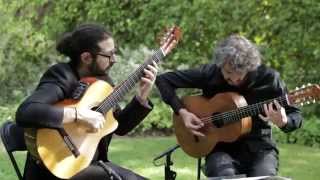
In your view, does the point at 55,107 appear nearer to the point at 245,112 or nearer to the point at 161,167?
the point at 245,112

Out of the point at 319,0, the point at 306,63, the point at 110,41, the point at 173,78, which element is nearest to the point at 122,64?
the point at 306,63

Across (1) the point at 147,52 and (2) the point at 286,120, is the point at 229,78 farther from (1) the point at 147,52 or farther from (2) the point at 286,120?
(1) the point at 147,52

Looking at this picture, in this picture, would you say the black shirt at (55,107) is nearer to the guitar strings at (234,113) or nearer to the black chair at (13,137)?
the black chair at (13,137)

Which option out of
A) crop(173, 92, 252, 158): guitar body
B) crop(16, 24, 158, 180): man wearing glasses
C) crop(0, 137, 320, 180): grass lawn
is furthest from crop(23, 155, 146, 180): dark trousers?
crop(0, 137, 320, 180): grass lawn

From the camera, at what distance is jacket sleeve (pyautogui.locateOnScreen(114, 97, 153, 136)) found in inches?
161

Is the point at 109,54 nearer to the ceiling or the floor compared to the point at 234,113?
nearer to the ceiling

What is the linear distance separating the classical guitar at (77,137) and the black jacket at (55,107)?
7 cm

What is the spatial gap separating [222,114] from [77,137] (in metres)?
1.04

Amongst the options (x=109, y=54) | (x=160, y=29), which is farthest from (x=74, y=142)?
(x=160, y=29)

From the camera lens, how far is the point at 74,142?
150 inches

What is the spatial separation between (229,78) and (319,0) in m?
4.18

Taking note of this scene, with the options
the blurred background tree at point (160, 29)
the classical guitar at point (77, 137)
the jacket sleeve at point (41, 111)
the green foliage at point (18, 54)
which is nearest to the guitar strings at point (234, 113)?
the classical guitar at point (77, 137)

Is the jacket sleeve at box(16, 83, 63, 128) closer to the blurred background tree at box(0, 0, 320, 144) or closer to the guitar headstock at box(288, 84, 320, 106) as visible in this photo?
the guitar headstock at box(288, 84, 320, 106)

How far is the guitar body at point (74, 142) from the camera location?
371cm
